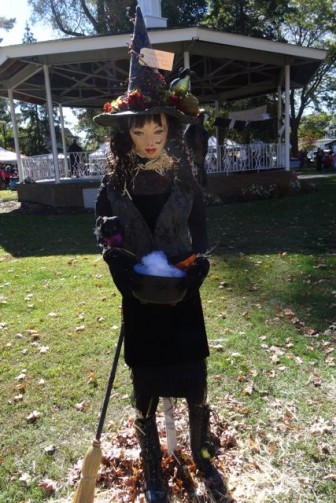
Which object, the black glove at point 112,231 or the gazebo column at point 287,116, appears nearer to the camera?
the black glove at point 112,231

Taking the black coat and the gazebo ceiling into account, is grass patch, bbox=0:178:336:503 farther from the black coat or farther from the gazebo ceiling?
the gazebo ceiling

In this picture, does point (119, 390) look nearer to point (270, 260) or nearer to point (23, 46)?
point (270, 260)

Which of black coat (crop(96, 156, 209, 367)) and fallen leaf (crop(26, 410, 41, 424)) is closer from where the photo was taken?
black coat (crop(96, 156, 209, 367))

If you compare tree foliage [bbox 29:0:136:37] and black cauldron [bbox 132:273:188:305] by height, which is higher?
tree foliage [bbox 29:0:136:37]

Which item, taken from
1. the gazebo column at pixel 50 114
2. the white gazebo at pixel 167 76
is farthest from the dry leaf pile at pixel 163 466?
the gazebo column at pixel 50 114

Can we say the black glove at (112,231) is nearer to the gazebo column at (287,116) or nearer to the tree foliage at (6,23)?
the gazebo column at (287,116)

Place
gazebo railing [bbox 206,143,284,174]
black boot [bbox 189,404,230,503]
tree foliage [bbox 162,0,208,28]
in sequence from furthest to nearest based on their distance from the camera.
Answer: tree foliage [bbox 162,0,208,28] < gazebo railing [bbox 206,143,284,174] < black boot [bbox 189,404,230,503]

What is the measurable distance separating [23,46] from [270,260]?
807 centimetres

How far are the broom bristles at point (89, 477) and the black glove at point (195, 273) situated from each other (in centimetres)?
91

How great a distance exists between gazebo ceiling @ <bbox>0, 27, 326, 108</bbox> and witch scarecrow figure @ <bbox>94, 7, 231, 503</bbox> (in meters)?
8.42

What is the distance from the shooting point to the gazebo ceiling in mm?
10555

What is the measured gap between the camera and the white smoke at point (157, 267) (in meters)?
2.02

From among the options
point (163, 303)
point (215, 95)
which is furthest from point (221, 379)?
point (215, 95)

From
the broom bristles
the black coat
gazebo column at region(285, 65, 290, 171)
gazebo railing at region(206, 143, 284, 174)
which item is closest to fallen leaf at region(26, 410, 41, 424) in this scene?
the broom bristles
